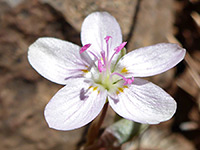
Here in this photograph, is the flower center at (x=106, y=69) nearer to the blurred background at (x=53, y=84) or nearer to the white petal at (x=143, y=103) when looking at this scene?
the white petal at (x=143, y=103)

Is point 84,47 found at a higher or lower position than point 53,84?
higher

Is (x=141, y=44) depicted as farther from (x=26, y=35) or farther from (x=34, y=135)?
(x=34, y=135)

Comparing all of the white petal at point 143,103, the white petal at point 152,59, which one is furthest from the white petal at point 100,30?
the white petal at point 143,103

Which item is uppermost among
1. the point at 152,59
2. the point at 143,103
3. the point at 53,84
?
the point at 152,59

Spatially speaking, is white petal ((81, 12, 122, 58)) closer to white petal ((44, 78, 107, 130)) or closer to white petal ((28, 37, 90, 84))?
white petal ((28, 37, 90, 84))

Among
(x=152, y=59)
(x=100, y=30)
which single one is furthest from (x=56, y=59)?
(x=152, y=59)

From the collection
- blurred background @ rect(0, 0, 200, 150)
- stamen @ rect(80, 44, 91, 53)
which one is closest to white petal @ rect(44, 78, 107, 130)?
stamen @ rect(80, 44, 91, 53)

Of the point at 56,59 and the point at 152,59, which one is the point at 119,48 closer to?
the point at 152,59
